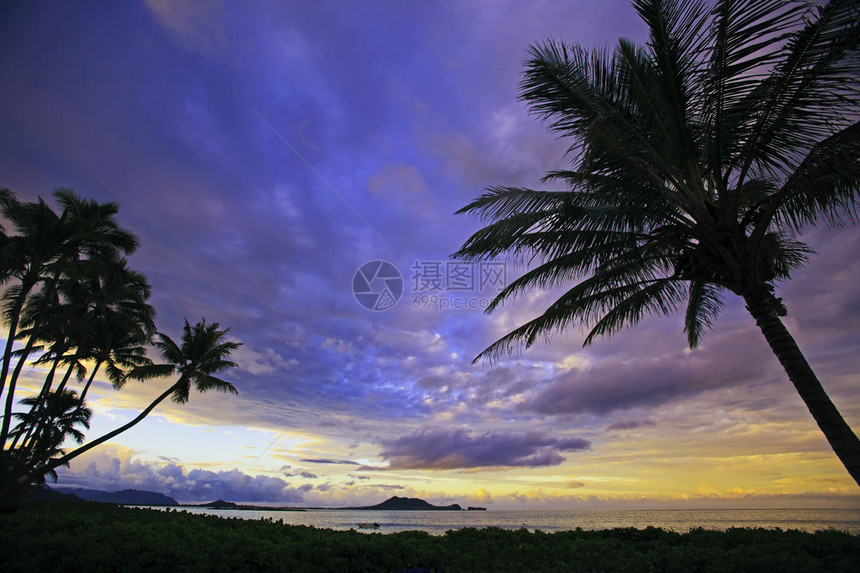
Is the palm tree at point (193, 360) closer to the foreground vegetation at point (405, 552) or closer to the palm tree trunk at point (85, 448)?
the palm tree trunk at point (85, 448)

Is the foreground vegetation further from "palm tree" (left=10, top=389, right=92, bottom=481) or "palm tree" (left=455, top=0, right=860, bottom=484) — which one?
"palm tree" (left=10, top=389, right=92, bottom=481)

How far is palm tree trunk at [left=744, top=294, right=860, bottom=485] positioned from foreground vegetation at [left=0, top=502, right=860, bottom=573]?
3.50ft

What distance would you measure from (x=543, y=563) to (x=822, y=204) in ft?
22.0

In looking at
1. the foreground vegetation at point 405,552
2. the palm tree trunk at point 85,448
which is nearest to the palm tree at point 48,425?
the palm tree trunk at point 85,448

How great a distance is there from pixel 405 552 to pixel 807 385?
599 cm

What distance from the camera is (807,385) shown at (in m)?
5.47

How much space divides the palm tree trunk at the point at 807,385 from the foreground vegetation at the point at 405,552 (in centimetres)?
107

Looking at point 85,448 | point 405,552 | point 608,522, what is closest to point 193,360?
point 85,448

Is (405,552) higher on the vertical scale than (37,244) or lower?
lower

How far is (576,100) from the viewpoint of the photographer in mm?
6633

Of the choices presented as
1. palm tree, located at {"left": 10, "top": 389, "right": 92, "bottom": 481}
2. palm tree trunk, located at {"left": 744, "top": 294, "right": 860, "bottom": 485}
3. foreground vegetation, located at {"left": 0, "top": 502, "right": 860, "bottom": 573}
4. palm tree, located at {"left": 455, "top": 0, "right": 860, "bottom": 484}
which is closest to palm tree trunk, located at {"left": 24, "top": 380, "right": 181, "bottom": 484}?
palm tree, located at {"left": 10, "top": 389, "right": 92, "bottom": 481}

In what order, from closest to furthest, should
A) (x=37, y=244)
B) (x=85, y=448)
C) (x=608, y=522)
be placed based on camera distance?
(x=37, y=244)
(x=85, y=448)
(x=608, y=522)

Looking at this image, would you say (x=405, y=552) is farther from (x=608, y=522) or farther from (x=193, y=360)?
(x=608, y=522)

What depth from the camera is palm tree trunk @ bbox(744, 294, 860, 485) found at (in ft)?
16.9
